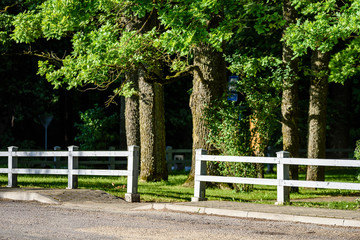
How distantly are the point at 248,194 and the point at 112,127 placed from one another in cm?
1967

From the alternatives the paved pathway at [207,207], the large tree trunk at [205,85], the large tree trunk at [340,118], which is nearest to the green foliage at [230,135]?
the large tree trunk at [205,85]

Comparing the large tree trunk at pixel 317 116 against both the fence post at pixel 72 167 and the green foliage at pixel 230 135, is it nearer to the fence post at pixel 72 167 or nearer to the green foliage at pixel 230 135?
the green foliage at pixel 230 135

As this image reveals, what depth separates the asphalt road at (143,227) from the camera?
31.2ft

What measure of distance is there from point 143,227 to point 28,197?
5757 mm

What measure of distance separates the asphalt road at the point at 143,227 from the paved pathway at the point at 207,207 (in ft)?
1.10

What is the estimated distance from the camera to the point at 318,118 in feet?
66.3

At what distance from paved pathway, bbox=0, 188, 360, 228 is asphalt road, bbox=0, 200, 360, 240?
13.2 inches

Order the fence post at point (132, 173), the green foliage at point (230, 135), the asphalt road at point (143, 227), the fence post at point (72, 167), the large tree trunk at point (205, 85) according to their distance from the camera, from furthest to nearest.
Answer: the large tree trunk at point (205, 85) → the green foliage at point (230, 135) → the fence post at point (72, 167) → the fence post at point (132, 173) → the asphalt road at point (143, 227)

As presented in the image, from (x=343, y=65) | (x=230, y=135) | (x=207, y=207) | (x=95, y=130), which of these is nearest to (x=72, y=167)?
(x=230, y=135)

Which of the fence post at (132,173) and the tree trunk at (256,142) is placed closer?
the fence post at (132,173)

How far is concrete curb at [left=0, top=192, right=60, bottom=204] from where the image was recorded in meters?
14.8

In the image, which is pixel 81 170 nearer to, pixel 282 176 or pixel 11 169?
pixel 11 169

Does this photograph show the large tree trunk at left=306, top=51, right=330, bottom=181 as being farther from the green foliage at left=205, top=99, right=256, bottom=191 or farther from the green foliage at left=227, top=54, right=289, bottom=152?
the green foliage at left=205, top=99, right=256, bottom=191

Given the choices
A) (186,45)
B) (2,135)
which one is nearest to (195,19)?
(186,45)
